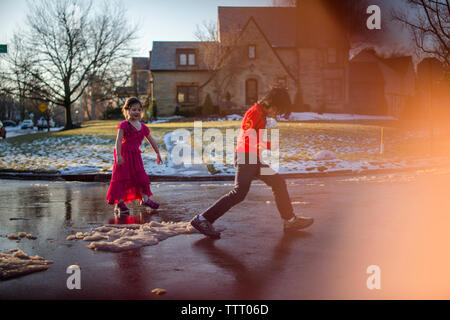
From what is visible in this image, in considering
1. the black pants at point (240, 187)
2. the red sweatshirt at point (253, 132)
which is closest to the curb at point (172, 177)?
the black pants at point (240, 187)

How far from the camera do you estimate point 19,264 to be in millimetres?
5168

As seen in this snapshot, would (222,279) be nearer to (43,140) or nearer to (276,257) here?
(276,257)

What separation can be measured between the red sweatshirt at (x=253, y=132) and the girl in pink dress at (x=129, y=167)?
97.0 inches

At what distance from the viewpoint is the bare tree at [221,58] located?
42875 mm

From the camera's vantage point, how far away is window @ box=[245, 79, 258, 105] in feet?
146

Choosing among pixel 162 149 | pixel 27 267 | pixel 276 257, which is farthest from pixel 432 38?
pixel 27 267

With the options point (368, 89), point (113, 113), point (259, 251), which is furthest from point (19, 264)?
point (113, 113)

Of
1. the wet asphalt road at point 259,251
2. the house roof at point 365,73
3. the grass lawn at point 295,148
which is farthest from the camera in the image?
the house roof at point 365,73

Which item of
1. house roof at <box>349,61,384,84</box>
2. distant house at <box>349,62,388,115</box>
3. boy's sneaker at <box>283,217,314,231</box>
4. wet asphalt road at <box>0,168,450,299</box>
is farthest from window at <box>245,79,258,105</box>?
boy's sneaker at <box>283,217,314,231</box>

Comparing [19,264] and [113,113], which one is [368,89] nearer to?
[113,113]

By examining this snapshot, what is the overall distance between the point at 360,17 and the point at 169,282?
4727 centimetres

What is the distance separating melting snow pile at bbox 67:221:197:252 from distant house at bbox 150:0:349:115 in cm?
3686

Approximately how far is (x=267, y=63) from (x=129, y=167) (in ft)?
122

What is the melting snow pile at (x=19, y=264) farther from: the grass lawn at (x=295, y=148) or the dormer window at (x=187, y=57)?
the dormer window at (x=187, y=57)
